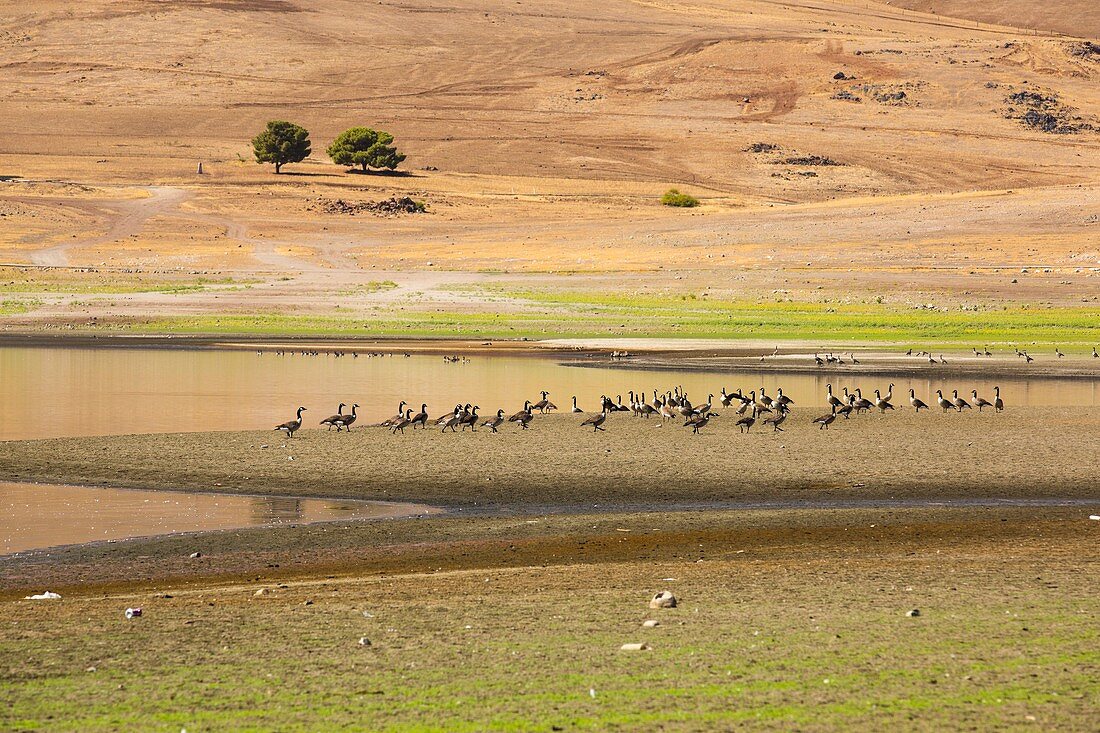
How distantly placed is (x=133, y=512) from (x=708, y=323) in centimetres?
3304

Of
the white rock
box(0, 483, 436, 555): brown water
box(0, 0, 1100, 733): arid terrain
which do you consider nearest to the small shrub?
box(0, 0, 1100, 733): arid terrain

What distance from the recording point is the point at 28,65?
165875 millimetres

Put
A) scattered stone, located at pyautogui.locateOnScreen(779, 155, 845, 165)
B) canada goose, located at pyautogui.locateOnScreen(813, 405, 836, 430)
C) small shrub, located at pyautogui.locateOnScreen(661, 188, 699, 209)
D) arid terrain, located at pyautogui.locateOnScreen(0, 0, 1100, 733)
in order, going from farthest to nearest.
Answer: scattered stone, located at pyautogui.locateOnScreen(779, 155, 845, 165) → small shrub, located at pyautogui.locateOnScreen(661, 188, 699, 209) → canada goose, located at pyautogui.locateOnScreen(813, 405, 836, 430) → arid terrain, located at pyautogui.locateOnScreen(0, 0, 1100, 733)

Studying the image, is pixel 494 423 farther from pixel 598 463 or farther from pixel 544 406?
pixel 598 463

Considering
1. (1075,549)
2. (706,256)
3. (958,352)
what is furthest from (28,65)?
(1075,549)

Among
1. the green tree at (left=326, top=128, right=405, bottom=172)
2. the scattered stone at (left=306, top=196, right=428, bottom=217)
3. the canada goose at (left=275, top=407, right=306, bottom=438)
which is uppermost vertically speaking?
the canada goose at (left=275, top=407, right=306, bottom=438)

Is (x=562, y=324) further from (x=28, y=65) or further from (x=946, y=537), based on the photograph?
(x=28, y=65)

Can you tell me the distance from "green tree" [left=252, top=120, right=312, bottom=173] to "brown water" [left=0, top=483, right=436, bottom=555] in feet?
309

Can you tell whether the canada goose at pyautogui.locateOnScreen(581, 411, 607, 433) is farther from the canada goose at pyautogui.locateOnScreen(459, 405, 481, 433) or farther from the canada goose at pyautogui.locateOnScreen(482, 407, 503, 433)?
the canada goose at pyautogui.locateOnScreen(459, 405, 481, 433)

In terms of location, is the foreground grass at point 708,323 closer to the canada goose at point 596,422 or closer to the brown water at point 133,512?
the canada goose at point 596,422

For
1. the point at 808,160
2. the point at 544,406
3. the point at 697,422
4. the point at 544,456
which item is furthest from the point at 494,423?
the point at 808,160

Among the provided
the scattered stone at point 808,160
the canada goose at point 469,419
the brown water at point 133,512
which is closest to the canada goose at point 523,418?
the canada goose at point 469,419

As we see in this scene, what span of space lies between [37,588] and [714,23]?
191 m

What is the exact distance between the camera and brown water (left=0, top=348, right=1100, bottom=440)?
86.9 feet
